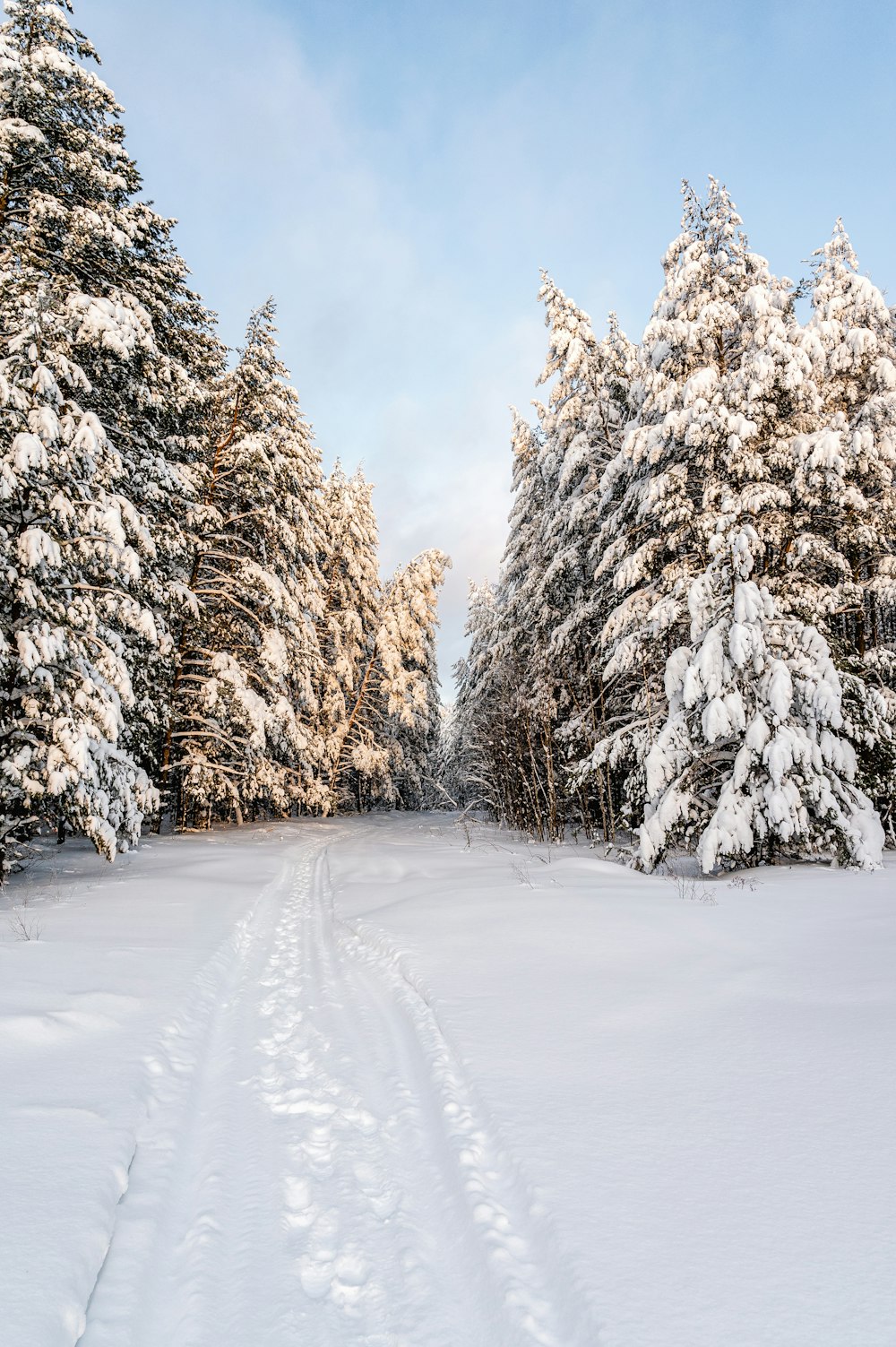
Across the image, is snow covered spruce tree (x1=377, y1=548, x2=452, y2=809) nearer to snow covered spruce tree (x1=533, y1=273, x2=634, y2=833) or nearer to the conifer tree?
snow covered spruce tree (x1=533, y1=273, x2=634, y2=833)

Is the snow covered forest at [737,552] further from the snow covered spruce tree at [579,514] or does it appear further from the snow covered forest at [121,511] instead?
the snow covered forest at [121,511]

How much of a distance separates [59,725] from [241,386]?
1282cm

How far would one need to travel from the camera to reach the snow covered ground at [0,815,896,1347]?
207 cm

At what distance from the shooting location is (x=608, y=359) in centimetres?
1547

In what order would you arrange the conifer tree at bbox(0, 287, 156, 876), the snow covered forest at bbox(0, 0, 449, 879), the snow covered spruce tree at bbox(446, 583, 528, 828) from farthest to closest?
the snow covered spruce tree at bbox(446, 583, 528, 828)
the snow covered forest at bbox(0, 0, 449, 879)
the conifer tree at bbox(0, 287, 156, 876)

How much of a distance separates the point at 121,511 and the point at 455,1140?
9.17m

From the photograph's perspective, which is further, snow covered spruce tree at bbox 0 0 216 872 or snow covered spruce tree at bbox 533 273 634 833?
snow covered spruce tree at bbox 533 273 634 833

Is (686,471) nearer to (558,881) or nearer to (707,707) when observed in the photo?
(707,707)

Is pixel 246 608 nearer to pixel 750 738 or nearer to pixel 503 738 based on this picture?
pixel 503 738

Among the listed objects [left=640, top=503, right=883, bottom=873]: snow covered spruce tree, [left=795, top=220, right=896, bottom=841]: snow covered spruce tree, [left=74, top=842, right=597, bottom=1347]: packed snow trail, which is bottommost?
[left=74, top=842, right=597, bottom=1347]: packed snow trail

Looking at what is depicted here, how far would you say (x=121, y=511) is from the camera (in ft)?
31.0

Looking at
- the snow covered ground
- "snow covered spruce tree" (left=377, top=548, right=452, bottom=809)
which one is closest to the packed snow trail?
the snow covered ground

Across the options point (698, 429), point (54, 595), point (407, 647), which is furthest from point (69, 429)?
point (407, 647)

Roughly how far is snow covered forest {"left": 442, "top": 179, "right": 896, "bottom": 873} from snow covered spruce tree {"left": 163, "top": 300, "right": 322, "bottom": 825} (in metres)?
7.50
